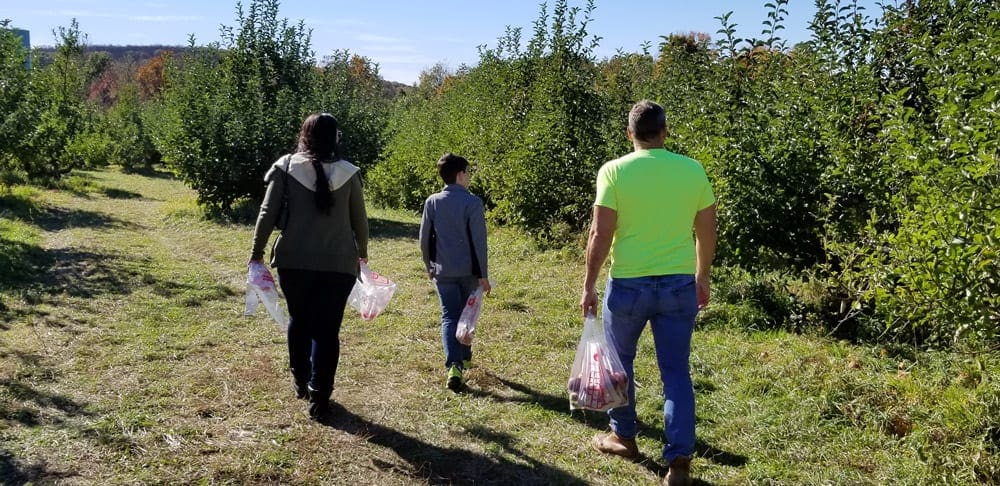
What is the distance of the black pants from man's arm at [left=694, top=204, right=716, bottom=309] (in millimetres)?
1996

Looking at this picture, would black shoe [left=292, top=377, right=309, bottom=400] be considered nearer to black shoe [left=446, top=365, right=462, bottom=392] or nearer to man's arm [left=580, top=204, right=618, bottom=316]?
black shoe [left=446, top=365, right=462, bottom=392]

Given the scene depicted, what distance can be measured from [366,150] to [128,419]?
1329 centimetres

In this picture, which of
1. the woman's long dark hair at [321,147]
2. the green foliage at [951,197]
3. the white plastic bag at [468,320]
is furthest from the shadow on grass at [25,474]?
the green foliage at [951,197]

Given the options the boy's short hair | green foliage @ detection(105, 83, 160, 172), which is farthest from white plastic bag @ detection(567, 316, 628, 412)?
green foliage @ detection(105, 83, 160, 172)

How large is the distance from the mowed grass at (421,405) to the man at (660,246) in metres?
0.52

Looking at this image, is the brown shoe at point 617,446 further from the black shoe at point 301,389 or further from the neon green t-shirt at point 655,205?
the black shoe at point 301,389

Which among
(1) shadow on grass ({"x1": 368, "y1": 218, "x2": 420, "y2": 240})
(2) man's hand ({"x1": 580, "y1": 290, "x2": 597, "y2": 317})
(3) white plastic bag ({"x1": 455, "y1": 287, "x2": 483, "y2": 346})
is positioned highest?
(2) man's hand ({"x1": 580, "y1": 290, "x2": 597, "y2": 317})

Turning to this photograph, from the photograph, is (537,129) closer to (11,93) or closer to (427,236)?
(427,236)

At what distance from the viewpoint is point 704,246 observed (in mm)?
3824

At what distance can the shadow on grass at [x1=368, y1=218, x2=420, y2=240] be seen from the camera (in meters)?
13.8

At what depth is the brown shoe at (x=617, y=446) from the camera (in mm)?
4172

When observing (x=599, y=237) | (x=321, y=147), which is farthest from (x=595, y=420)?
(x=321, y=147)

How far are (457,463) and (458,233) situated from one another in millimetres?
1642

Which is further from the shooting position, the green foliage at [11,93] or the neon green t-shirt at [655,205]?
the green foliage at [11,93]
